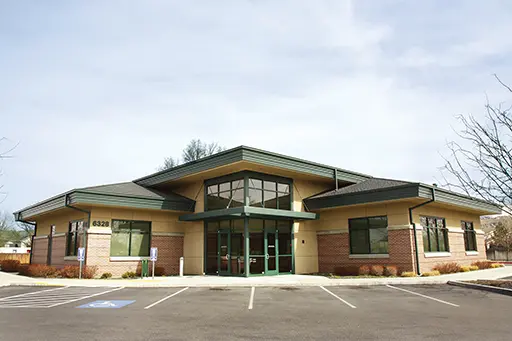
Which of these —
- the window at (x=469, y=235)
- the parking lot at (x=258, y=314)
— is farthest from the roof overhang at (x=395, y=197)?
the parking lot at (x=258, y=314)

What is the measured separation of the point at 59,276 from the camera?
2139 centimetres

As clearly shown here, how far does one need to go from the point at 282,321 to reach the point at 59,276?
1626cm

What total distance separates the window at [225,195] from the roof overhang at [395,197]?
4357 millimetres

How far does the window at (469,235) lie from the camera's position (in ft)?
86.2

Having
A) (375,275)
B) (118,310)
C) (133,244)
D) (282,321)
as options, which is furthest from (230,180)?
(282,321)

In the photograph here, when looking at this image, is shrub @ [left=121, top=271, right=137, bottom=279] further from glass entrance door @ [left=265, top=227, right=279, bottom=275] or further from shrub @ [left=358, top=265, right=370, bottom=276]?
shrub @ [left=358, top=265, right=370, bottom=276]

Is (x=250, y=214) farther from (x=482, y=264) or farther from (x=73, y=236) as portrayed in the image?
(x=482, y=264)

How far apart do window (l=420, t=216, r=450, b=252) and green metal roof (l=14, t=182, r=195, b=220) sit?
12.7 meters

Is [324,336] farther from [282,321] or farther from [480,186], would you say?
[480,186]

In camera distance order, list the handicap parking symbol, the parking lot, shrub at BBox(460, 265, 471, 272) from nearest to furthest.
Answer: the parking lot, the handicap parking symbol, shrub at BBox(460, 265, 471, 272)

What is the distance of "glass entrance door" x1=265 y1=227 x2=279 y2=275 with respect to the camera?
70.5ft

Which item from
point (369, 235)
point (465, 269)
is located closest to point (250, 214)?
point (369, 235)

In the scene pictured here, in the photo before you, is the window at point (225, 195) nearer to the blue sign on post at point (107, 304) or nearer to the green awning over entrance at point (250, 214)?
the green awning over entrance at point (250, 214)

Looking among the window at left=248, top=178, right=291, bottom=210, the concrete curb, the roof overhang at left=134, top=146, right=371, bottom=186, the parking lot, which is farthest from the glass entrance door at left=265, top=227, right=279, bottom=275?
the concrete curb
